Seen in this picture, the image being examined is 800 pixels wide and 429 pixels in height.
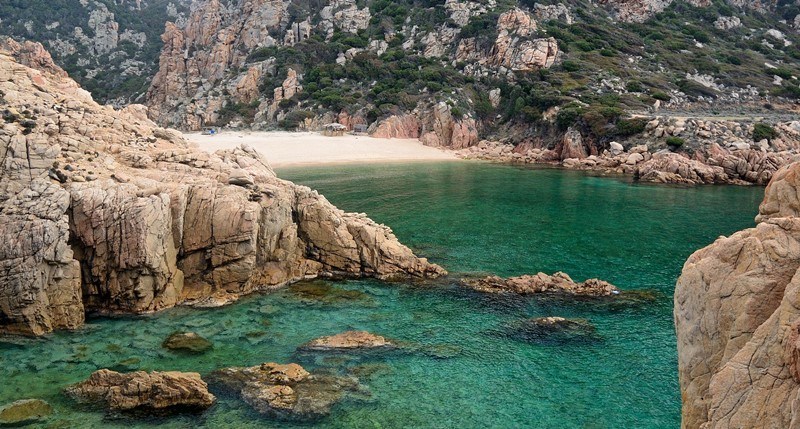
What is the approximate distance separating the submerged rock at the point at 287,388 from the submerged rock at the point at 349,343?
1.53m

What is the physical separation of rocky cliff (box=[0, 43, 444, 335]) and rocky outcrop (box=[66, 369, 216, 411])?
450 cm

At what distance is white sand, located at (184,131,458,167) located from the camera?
2406 inches

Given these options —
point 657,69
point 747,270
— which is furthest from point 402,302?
point 657,69

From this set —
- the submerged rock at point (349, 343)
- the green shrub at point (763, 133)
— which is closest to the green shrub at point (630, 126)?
the green shrub at point (763, 133)

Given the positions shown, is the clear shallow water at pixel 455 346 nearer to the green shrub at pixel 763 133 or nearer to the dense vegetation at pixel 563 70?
the green shrub at pixel 763 133

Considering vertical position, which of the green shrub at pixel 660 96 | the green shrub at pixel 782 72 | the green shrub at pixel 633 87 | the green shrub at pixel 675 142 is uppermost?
the green shrub at pixel 782 72

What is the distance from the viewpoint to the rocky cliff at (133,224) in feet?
51.3

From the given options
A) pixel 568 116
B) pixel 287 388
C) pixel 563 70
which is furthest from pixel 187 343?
pixel 563 70

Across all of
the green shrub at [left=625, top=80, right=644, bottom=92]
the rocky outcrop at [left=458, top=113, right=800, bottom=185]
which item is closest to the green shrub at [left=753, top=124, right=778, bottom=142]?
the rocky outcrop at [left=458, top=113, right=800, bottom=185]

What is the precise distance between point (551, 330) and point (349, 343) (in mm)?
5988

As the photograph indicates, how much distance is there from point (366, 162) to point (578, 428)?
2047 inches

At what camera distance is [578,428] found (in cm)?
1134

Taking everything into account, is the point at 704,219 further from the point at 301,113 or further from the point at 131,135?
the point at 301,113

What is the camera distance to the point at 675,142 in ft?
174
